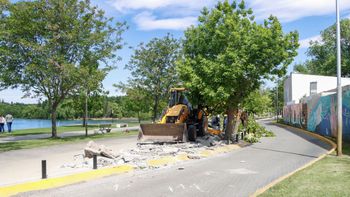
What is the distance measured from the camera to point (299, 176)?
10.3 metres

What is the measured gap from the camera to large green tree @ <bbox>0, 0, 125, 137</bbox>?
24.1m

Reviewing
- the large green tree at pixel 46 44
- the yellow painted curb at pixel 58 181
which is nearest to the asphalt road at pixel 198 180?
the yellow painted curb at pixel 58 181

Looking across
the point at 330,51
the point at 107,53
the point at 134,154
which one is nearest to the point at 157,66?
the point at 107,53

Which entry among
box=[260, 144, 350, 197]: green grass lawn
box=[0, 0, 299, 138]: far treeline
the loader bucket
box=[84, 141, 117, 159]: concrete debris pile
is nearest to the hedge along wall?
box=[0, 0, 299, 138]: far treeline

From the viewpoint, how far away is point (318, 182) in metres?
9.43

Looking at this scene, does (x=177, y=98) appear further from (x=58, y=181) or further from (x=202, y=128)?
(x=58, y=181)

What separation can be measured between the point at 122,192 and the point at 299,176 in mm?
4618

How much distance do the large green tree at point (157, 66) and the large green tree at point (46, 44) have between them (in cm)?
1069

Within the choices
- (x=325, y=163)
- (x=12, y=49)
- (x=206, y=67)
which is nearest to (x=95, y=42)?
(x=12, y=49)

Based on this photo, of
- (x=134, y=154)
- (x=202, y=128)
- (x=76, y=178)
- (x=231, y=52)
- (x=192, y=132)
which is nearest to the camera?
(x=76, y=178)

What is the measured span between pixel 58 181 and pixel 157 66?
88.3 feet

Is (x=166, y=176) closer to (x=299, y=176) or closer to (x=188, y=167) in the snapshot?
(x=188, y=167)

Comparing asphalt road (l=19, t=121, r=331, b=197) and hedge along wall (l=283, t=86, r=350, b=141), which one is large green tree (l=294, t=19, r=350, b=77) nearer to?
hedge along wall (l=283, t=86, r=350, b=141)

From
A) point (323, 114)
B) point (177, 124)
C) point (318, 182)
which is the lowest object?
point (318, 182)
